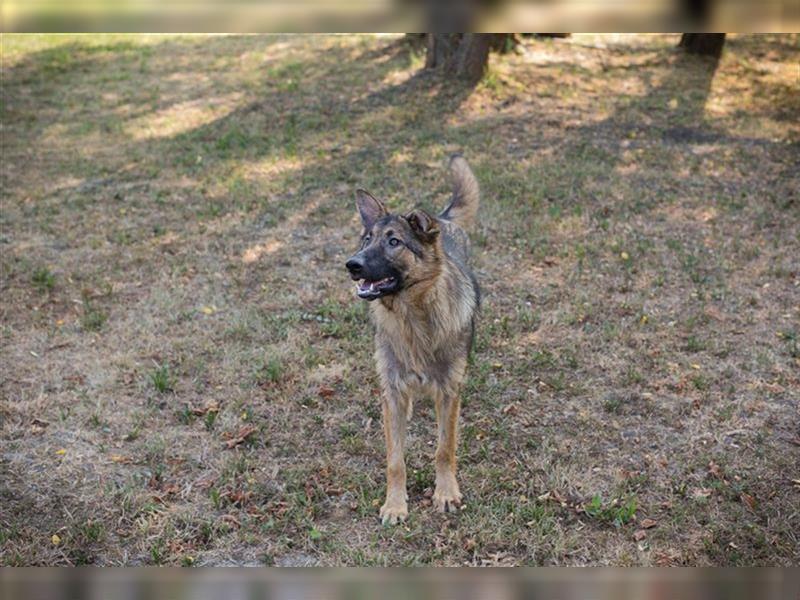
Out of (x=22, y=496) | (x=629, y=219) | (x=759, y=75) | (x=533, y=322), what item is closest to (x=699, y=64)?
(x=759, y=75)

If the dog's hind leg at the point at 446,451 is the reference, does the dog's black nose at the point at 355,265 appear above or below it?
above

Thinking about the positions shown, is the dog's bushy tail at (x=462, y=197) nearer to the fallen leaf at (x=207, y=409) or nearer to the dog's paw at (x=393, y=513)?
the fallen leaf at (x=207, y=409)

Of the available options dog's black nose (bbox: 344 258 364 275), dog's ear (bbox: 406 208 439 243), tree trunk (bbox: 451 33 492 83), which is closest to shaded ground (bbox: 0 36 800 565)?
tree trunk (bbox: 451 33 492 83)

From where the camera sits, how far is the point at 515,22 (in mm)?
1863

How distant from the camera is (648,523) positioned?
4.84m

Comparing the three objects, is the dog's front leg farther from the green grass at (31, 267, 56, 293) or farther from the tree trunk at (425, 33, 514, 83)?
the tree trunk at (425, 33, 514, 83)

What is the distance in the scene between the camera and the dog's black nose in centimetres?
474

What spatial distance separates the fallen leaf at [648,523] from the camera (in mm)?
4820

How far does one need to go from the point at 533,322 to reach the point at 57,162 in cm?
817

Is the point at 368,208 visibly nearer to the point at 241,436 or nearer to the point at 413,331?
the point at 413,331

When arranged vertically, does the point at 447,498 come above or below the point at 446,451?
below

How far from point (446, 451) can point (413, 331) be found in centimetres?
85

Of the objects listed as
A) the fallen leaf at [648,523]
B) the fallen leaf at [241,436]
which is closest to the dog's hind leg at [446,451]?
the fallen leaf at [648,523]

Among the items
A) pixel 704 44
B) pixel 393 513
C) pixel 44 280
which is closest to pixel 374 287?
pixel 393 513
